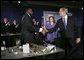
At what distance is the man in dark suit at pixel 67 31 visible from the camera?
1.87 m

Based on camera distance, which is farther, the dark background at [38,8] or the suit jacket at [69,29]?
the suit jacket at [69,29]

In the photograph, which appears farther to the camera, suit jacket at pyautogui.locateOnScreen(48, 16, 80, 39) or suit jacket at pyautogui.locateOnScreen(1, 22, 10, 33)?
suit jacket at pyautogui.locateOnScreen(48, 16, 80, 39)

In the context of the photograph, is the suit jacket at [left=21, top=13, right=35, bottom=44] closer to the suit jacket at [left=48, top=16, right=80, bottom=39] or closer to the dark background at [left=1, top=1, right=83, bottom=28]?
the dark background at [left=1, top=1, right=83, bottom=28]

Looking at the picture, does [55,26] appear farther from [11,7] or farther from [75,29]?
[11,7]

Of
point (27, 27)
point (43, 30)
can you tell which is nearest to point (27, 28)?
point (27, 27)

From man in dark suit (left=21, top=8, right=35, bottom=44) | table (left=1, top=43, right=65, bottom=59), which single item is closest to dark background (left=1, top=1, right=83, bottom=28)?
man in dark suit (left=21, top=8, right=35, bottom=44)

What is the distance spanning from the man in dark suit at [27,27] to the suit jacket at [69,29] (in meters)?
0.25

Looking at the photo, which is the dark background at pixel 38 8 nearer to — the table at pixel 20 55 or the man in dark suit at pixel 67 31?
the man in dark suit at pixel 67 31

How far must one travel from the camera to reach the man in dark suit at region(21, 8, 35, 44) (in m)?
1.80

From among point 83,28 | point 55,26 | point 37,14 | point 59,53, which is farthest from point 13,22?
point 83,28

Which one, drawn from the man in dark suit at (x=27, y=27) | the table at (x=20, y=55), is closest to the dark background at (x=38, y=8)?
the man in dark suit at (x=27, y=27)

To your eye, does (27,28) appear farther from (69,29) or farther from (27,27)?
(69,29)

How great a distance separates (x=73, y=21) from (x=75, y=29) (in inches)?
3.8

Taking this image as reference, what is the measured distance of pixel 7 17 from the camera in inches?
68.1
